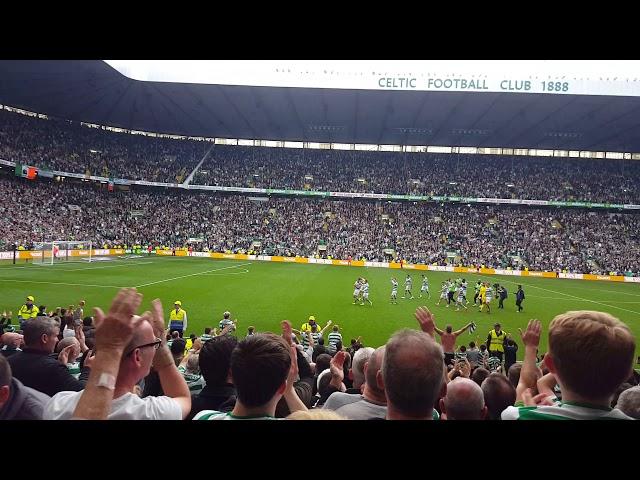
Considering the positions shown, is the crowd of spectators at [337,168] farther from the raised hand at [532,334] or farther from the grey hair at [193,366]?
the raised hand at [532,334]

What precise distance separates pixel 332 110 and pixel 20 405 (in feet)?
164

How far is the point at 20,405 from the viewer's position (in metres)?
3.08

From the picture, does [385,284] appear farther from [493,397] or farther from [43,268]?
[493,397]

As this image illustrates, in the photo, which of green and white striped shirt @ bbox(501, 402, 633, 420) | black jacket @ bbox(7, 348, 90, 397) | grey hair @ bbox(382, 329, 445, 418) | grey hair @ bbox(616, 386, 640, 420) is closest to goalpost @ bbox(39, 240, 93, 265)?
black jacket @ bbox(7, 348, 90, 397)

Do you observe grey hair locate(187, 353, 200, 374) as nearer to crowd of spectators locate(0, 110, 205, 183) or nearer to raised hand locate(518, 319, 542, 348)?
raised hand locate(518, 319, 542, 348)

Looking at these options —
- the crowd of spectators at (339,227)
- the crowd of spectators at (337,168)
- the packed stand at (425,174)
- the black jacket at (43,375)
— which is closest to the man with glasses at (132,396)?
the black jacket at (43,375)

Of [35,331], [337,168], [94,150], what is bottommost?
[35,331]

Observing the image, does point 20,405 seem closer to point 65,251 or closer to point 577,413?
point 577,413

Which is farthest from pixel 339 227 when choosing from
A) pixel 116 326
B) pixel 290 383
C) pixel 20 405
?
pixel 116 326

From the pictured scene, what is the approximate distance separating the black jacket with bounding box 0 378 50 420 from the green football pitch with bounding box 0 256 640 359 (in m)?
13.9

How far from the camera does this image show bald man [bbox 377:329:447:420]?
260cm

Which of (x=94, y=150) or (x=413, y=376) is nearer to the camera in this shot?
(x=413, y=376)
